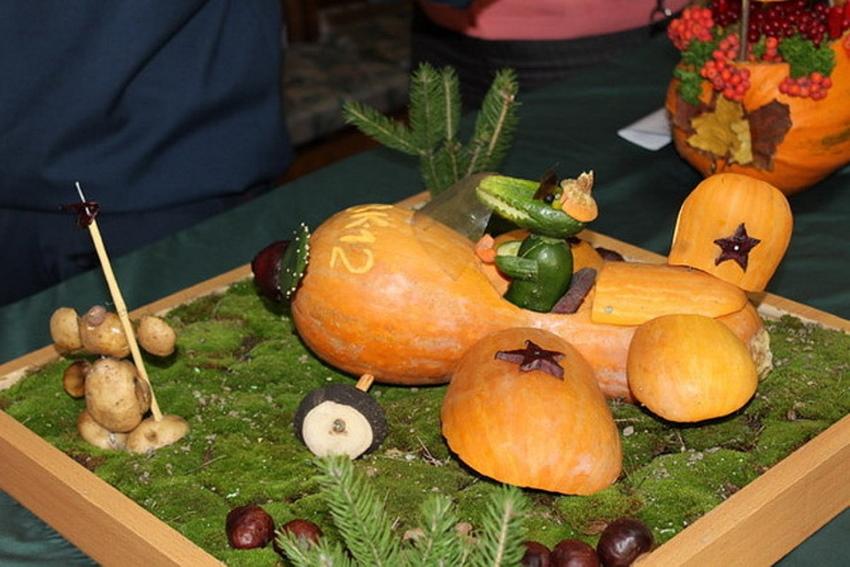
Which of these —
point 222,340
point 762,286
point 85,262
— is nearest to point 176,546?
point 222,340

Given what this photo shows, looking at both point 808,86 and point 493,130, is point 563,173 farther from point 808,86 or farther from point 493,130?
point 808,86

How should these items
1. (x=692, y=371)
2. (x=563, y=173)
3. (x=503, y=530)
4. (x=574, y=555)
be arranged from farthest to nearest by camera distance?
1. (x=563, y=173)
2. (x=692, y=371)
3. (x=574, y=555)
4. (x=503, y=530)

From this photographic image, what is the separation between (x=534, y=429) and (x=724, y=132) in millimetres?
550

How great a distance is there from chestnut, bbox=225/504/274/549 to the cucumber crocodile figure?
9.7 inches

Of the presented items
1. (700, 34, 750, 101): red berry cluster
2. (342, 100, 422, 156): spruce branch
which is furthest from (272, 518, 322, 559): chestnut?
(700, 34, 750, 101): red berry cluster

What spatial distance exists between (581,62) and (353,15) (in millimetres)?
1886

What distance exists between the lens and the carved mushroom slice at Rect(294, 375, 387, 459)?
83 centimetres

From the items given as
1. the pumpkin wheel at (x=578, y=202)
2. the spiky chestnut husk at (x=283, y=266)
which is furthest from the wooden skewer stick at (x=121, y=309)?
the pumpkin wheel at (x=578, y=202)

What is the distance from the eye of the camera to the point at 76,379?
92 cm

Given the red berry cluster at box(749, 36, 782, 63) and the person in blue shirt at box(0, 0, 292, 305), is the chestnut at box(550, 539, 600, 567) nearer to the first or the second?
the red berry cluster at box(749, 36, 782, 63)

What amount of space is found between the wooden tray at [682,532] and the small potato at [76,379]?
2.0 inches

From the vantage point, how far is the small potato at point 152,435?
87 centimetres

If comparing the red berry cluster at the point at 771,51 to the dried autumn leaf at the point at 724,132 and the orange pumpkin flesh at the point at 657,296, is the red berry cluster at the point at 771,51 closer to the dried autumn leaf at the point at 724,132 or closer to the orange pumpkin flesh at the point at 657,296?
the dried autumn leaf at the point at 724,132

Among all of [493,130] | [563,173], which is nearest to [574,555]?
[493,130]
